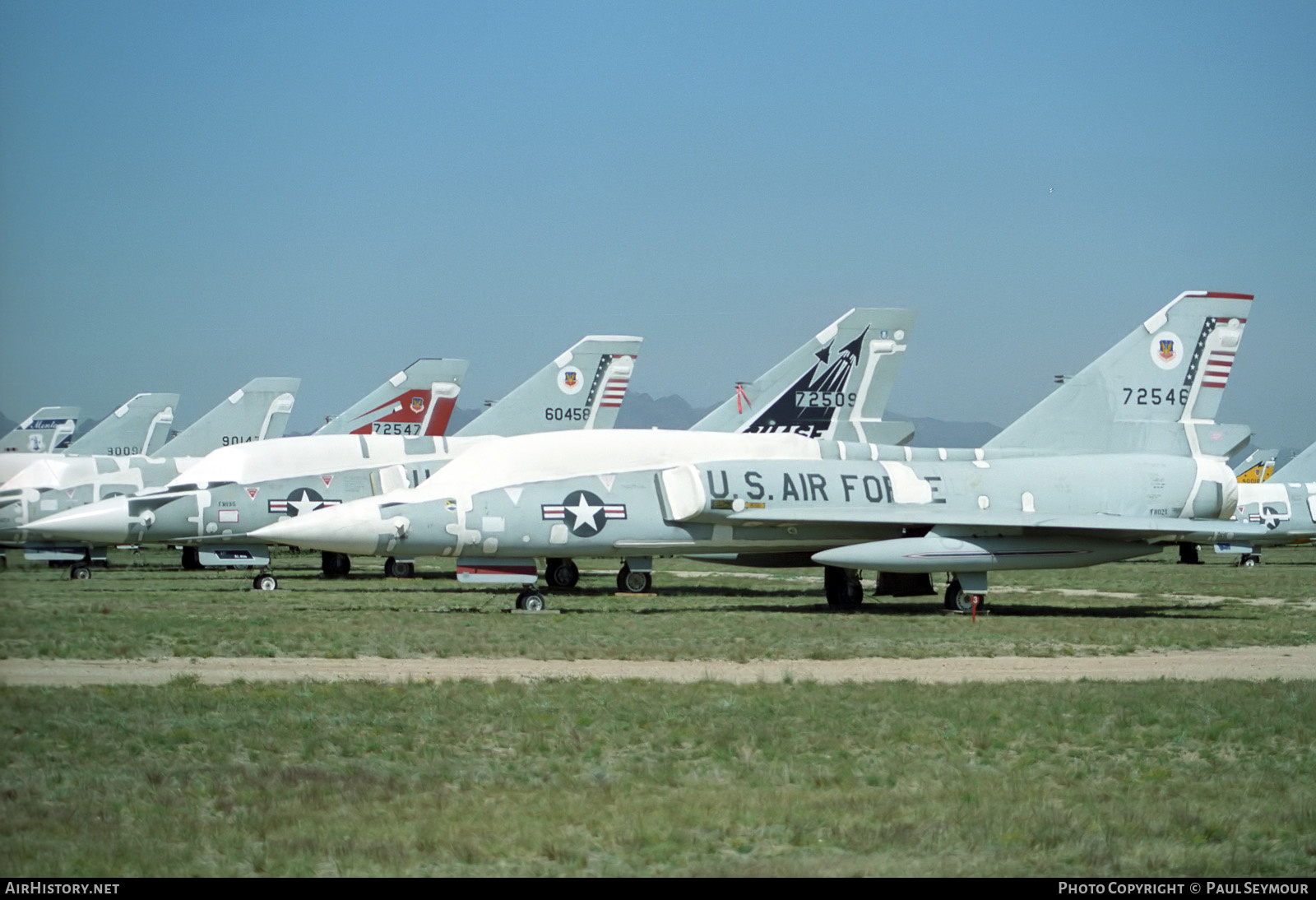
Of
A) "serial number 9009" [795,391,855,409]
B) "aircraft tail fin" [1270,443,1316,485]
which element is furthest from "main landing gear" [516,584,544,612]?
"aircraft tail fin" [1270,443,1316,485]

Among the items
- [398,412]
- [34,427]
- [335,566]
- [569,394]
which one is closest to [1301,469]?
[569,394]

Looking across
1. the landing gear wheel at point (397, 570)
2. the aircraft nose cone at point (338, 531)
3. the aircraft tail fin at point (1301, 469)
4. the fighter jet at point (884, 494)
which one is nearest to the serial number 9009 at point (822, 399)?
the fighter jet at point (884, 494)

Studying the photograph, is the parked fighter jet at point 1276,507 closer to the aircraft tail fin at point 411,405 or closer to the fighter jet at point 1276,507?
the fighter jet at point 1276,507

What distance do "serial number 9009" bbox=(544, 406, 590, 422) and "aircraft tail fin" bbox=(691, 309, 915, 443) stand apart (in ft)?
Answer: 17.4

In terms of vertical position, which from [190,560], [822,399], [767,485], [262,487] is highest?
[822,399]

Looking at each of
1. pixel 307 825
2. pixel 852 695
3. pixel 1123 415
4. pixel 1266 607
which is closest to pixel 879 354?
pixel 1123 415

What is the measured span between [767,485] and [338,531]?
7370mm

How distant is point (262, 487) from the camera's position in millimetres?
33406

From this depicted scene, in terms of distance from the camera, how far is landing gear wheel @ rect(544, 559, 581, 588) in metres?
31.9

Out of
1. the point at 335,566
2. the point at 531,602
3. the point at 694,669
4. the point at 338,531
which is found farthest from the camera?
the point at 335,566

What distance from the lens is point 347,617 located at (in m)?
23.4

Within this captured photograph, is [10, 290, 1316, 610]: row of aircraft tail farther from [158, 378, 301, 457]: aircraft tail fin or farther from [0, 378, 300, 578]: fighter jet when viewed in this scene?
[158, 378, 301, 457]: aircraft tail fin

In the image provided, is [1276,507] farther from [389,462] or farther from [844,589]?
[389,462]

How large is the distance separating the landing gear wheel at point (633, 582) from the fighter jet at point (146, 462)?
35.1 feet
